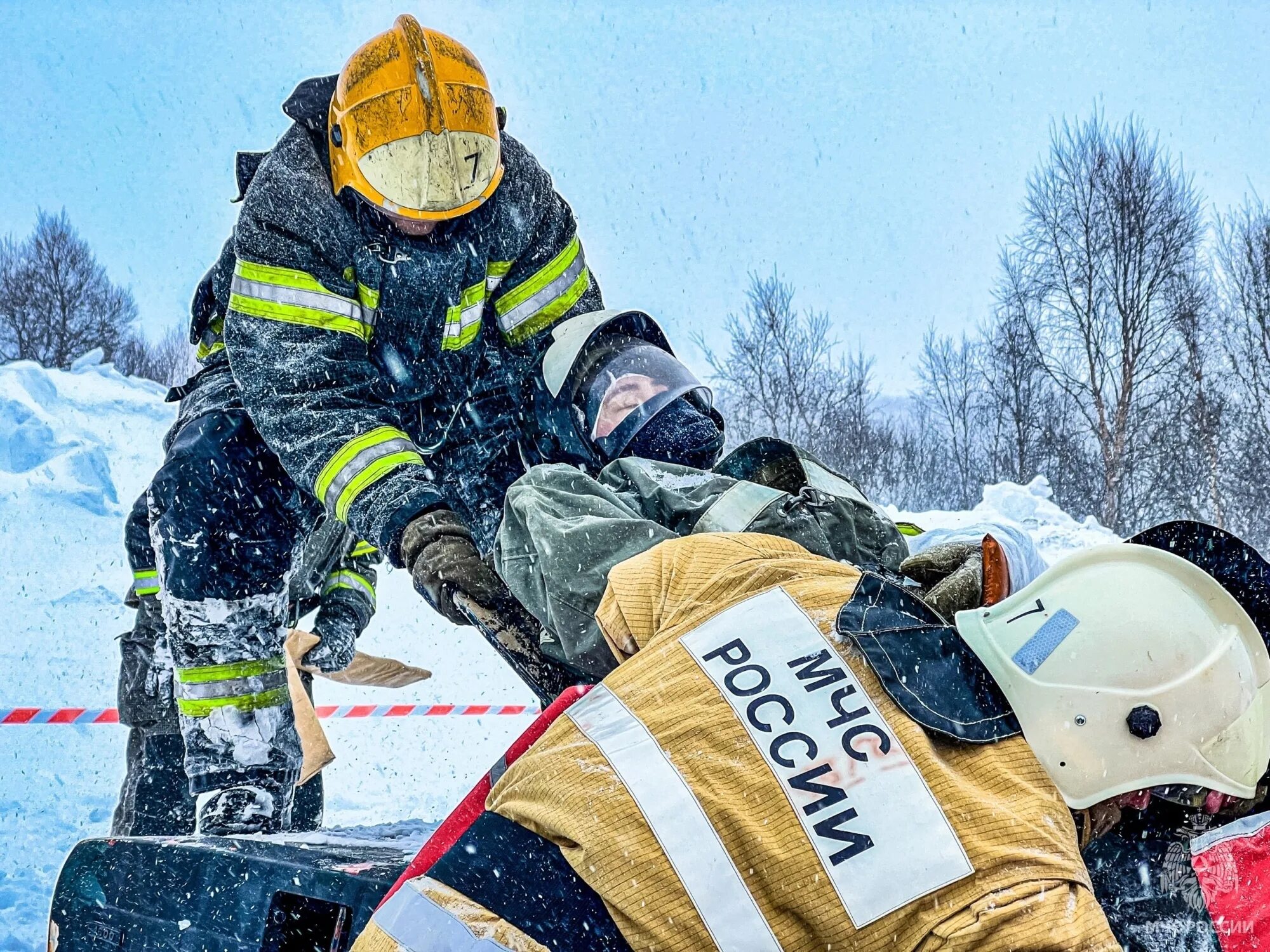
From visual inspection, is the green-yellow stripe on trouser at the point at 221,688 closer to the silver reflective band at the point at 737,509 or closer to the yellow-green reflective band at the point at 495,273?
the yellow-green reflective band at the point at 495,273

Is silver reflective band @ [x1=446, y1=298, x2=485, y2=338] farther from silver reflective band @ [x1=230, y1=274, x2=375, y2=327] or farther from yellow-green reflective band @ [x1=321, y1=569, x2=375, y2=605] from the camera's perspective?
yellow-green reflective band @ [x1=321, y1=569, x2=375, y2=605]

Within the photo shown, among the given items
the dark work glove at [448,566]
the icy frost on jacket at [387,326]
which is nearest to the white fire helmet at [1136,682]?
the dark work glove at [448,566]

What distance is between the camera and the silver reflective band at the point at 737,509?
1.85 meters

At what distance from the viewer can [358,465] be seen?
93.9 inches

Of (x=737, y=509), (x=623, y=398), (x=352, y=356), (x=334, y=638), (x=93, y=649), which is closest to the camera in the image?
(x=737, y=509)

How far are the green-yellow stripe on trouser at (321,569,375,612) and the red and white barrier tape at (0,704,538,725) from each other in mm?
770

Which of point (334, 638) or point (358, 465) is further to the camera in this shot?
point (334, 638)

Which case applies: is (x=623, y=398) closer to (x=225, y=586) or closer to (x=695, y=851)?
(x=225, y=586)

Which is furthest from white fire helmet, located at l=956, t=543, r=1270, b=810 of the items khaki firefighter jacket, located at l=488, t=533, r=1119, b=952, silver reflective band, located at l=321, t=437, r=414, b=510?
silver reflective band, located at l=321, t=437, r=414, b=510

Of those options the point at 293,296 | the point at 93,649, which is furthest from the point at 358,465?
the point at 93,649

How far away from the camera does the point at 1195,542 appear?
171 centimetres

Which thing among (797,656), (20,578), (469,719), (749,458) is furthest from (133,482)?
(797,656)

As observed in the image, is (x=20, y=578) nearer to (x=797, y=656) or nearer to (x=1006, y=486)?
(x=797, y=656)

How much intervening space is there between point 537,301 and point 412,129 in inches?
23.4
